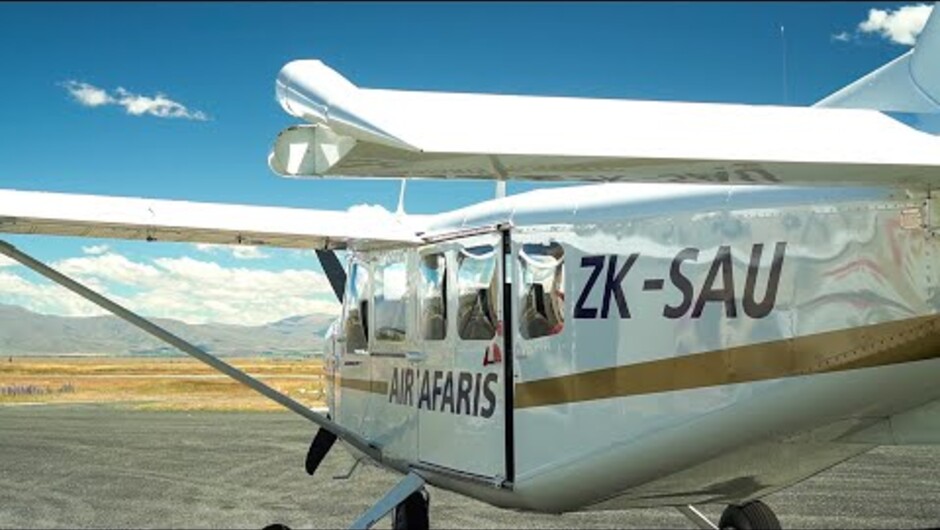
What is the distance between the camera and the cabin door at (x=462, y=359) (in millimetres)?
6191

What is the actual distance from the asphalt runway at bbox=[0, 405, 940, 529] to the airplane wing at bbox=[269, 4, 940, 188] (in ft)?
25.7

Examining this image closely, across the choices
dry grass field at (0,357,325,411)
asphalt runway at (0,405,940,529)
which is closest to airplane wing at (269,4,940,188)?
dry grass field at (0,357,325,411)

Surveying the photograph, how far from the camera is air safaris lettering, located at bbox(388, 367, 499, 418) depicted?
20.5ft

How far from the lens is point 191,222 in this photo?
7.46 meters

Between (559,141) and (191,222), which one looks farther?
(191,222)

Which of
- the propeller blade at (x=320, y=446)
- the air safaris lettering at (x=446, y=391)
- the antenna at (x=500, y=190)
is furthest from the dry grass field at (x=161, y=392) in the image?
the antenna at (x=500, y=190)

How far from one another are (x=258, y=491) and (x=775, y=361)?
1067 centimetres

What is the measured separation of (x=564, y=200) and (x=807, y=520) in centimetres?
696

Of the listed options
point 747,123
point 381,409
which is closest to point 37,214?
point 381,409

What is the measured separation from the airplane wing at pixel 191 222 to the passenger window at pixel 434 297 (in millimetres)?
320

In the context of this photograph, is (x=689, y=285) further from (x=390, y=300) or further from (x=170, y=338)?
(x=170, y=338)

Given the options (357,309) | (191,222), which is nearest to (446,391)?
(357,309)

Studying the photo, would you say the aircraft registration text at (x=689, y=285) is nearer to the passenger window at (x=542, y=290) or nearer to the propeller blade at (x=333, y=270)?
the passenger window at (x=542, y=290)

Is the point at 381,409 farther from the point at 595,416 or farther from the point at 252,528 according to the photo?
Result: the point at 252,528
